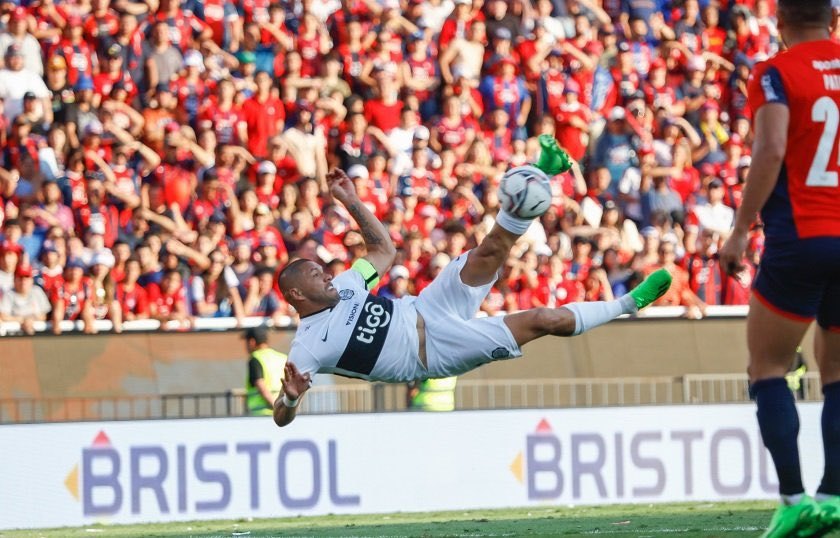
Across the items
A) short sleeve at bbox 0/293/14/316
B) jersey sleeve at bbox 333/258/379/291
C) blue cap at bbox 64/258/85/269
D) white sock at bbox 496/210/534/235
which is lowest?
jersey sleeve at bbox 333/258/379/291

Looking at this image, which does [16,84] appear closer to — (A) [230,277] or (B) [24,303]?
(B) [24,303]

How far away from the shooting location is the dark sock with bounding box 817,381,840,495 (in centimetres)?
693

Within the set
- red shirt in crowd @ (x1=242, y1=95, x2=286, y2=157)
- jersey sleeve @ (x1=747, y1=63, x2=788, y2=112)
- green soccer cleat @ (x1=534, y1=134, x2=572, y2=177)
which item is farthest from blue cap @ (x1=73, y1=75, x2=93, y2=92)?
jersey sleeve @ (x1=747, y1=63, x2=788, y2=112)

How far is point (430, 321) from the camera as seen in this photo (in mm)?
9602

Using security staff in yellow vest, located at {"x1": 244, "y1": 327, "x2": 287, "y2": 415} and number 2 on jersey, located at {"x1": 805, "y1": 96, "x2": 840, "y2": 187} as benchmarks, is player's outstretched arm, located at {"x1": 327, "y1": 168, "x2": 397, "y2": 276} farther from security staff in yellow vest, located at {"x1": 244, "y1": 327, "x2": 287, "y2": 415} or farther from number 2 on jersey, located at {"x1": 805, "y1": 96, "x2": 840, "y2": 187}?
security staff in yellow vest, located at {"x1": 244, "y1": 327, "x2": 287, "y2": 415}

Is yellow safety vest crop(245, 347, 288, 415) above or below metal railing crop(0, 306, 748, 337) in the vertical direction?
below

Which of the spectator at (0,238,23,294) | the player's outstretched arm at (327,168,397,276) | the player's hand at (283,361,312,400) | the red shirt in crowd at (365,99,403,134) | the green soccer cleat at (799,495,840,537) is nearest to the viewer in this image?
the green soccer cleat at (799,495,840,537)

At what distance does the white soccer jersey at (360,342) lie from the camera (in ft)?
30.9

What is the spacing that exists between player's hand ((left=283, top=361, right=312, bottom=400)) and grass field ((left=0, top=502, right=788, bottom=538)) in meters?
2.31

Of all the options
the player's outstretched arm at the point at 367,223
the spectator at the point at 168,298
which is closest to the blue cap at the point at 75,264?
the spectator at the point at 168,298

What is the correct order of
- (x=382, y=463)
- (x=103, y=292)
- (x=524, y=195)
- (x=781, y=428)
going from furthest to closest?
(x=103, y=292), (x=382, y=463), (x=524, y=195), (x=781, y=428)

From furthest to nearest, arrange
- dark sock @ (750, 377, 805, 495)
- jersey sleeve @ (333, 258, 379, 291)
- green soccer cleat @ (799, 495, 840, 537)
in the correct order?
jersey sleeve @ (333, 258, 379, 291), dark sock @ (750, 377, 805, 495), green soccer cleat @ (799, 495, 840, 537)

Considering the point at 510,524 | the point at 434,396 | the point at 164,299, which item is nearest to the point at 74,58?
the point at 164,299

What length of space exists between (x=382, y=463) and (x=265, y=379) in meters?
1.42
